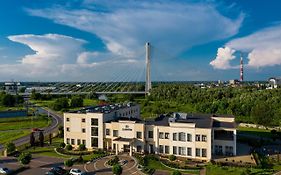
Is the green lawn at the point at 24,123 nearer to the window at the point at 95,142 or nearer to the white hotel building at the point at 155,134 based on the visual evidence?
the white hotel building at the point at 155,134

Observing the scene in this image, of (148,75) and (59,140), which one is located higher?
(148,75)

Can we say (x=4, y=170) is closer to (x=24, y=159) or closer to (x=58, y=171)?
(x=24, y=159)

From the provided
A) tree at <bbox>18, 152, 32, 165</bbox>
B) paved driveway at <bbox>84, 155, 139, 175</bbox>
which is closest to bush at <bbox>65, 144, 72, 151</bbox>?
paved driveway at <bbox>84, 155, 139, 175</bbox>

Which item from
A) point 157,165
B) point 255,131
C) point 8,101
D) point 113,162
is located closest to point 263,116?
point 255,131

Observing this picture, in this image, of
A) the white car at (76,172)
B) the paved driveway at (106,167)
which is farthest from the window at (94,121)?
the white car at (76,172)

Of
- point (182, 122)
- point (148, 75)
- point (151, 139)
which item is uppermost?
point (148, 75)

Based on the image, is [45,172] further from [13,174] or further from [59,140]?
[59,140]

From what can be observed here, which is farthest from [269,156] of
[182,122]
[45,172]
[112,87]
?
[112,87]
